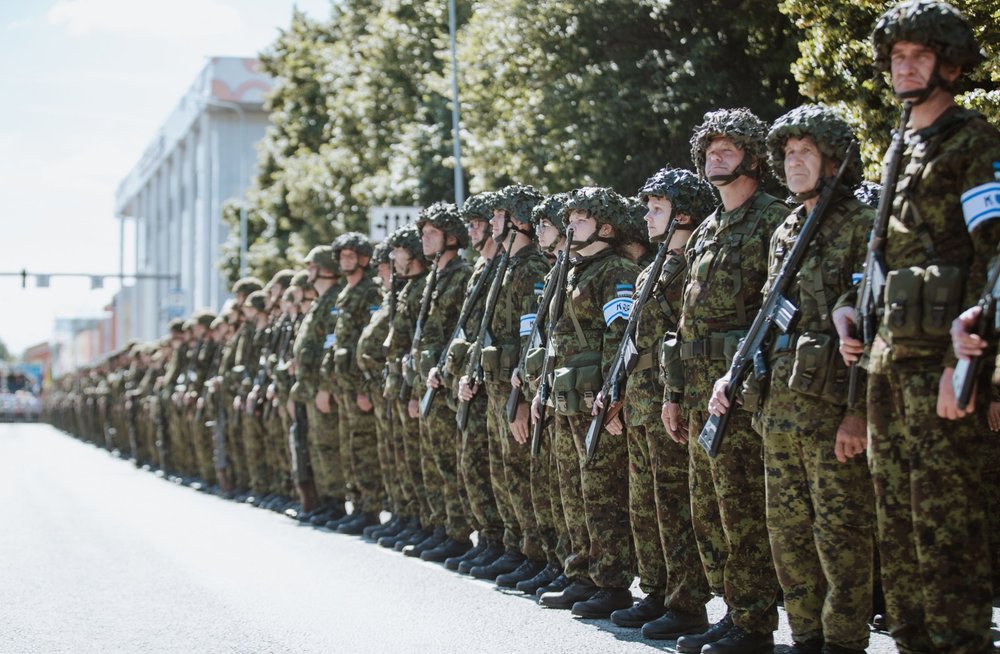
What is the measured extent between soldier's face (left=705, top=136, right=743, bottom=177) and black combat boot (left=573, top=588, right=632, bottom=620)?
2.44 meters

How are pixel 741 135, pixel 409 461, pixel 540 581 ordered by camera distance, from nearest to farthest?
1. pixel 741 135
2. pixel 540 581
3. pixel 409 461

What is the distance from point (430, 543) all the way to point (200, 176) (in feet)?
242

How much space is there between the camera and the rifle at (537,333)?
27.6 feet

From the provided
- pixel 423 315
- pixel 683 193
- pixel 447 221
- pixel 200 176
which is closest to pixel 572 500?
pixel 683 193

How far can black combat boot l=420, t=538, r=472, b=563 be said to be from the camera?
415 inches

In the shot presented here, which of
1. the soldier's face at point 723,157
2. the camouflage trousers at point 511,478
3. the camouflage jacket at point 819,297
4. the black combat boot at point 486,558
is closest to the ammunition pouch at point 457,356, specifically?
the camouflage trousers at point 511,478

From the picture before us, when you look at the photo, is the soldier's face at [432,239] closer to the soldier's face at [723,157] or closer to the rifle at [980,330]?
the soldier's face at [723,157]

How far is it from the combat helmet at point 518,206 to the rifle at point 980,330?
482 centimetres

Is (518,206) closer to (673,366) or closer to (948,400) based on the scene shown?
(673,366)

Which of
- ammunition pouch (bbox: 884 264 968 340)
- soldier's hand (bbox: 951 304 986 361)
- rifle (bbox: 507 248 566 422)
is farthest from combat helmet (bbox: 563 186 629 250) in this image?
soldier's hand (bbox: 951 304 986 361)

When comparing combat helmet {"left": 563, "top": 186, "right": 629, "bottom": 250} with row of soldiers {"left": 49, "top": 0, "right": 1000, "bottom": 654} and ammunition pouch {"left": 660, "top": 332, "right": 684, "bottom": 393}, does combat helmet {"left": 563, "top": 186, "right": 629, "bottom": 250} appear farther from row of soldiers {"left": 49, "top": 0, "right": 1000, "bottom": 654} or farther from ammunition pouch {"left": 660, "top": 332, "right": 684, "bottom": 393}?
ammunition pouch {"left": 660, "top": 332, "right": 684, "bottom": 393}

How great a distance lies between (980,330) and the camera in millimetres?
4703

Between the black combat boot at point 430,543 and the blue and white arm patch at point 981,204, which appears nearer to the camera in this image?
the blue and white arm patch at point 981,204

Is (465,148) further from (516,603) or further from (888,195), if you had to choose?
(888,195)
